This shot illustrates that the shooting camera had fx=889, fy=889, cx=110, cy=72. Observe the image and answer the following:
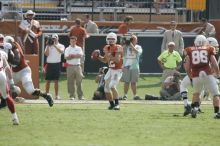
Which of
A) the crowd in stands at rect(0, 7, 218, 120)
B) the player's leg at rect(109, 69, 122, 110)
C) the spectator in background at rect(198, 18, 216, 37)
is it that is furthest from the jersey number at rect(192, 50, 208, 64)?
the spectator in background at rect(198, 18, 216, 37)

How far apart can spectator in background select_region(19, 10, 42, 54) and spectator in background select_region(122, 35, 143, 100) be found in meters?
3.05

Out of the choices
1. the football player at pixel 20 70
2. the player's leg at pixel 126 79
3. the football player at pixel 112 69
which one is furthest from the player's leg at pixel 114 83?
the player's leg at pixel 126 79

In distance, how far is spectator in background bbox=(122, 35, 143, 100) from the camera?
26.4 metres

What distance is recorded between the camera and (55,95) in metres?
25.6

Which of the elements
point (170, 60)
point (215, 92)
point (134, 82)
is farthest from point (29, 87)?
point (170, 60)

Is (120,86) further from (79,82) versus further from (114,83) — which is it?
(114,83)

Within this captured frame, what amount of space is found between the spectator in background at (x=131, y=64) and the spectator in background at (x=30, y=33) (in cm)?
305

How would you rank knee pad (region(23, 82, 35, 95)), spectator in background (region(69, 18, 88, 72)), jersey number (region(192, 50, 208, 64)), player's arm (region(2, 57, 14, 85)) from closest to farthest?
player's arm (region(2, 57, 14, 85)), jersey number (region(192, 50, 208, 64)), knee pad (region(23, 82, 35, 95)), spectator in background (region(69, 18, 88, 72))

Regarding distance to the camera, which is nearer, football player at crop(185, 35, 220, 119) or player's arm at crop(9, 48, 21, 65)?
football player at crop(185, 35, 220, 119)

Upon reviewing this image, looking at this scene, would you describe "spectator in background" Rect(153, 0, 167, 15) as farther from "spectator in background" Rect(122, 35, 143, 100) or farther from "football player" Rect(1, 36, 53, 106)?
"football player" Rect(1, 36, 53, 106)

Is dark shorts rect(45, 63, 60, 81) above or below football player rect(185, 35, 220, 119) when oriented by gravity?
below

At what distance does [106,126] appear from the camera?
17.3 m

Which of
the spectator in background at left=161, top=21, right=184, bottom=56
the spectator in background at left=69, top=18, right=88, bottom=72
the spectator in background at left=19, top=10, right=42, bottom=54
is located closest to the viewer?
the spectator in background at left=19, top=10, right=42, bottom=54

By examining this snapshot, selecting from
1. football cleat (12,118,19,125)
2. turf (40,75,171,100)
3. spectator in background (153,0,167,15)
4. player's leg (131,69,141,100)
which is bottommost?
turf (40,75,171,100)
